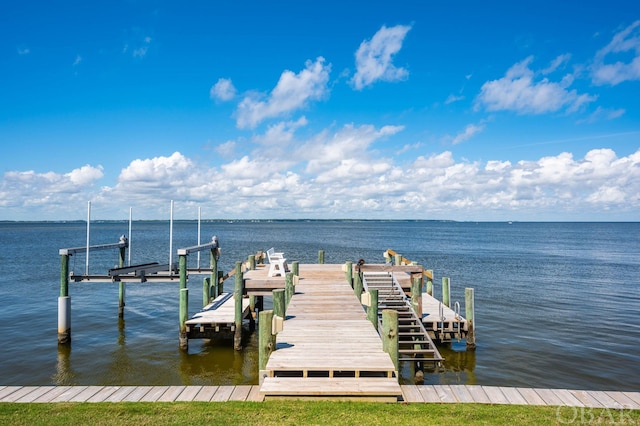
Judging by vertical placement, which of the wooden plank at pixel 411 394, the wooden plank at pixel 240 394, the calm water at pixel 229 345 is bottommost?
the calm water at pixel 229 345

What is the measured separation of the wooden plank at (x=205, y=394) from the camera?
29.1ft

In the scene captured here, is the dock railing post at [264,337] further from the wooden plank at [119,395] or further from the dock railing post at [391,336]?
the wooden plank at [119,395]

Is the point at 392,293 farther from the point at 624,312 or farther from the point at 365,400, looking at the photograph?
the point at 624,312

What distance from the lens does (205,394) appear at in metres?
9.12

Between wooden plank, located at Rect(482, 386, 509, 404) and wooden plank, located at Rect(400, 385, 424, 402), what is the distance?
1.46 m

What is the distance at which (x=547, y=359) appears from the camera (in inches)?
661

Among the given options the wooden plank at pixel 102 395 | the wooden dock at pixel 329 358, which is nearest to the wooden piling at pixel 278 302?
the wooden dock at pixel 329 358

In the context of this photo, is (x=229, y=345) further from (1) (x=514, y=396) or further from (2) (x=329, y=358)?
(1) (x=514, y=396)

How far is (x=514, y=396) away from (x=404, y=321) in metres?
6.28

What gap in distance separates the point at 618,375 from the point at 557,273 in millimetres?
30616

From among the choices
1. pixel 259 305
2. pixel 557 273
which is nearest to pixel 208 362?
pixel 259 305

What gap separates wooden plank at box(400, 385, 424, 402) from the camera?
8.91 metres

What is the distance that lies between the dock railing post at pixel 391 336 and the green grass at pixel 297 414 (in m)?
1.49

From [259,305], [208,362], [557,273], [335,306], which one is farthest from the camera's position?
[557,273]
